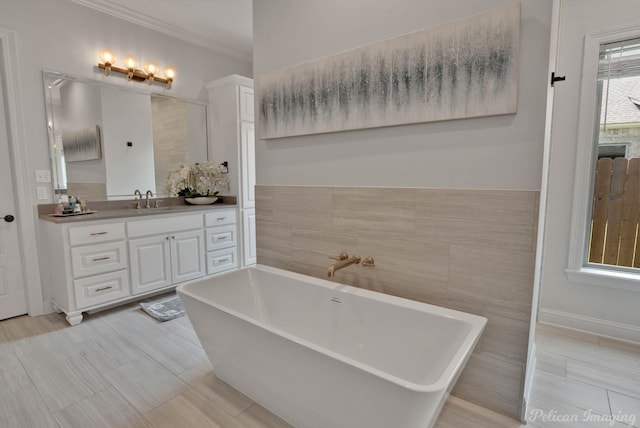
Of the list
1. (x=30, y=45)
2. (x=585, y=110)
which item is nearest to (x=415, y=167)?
(x=585, y=110)

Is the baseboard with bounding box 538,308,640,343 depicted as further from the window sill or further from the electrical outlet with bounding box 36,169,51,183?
the electrical outlet with bounding box 36,169,51,183

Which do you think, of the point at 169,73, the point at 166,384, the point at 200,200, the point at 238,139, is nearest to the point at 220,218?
the point at 200,200

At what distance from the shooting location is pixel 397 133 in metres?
1.80

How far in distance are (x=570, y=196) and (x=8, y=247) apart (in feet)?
14.5

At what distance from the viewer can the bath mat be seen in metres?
2.72

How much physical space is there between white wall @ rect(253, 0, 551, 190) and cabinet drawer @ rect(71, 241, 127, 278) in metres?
1.40

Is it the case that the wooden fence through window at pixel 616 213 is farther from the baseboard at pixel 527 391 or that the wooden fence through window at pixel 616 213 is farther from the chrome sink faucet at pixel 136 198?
the chrome sink faucet at pixel 136 198

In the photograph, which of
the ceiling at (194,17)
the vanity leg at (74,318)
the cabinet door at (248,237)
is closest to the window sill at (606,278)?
the cabinet door at (248,237)

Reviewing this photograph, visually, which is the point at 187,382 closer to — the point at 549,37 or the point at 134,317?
the point at 134,317

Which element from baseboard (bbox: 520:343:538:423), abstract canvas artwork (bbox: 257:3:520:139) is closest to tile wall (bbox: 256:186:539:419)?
baseboard (bbox: 520:343:538:423)

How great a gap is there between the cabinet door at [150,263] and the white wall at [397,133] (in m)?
1.28

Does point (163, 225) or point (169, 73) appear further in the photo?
point (169, 73)

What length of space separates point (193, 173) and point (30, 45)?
1.66 m

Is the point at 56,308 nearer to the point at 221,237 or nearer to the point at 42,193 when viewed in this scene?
the point at 42,193
